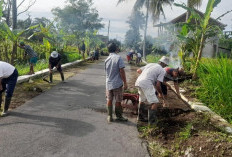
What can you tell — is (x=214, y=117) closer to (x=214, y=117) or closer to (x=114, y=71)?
(x=214, y=117)

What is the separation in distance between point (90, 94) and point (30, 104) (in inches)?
95.5

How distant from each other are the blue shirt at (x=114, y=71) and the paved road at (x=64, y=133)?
0.90 metres

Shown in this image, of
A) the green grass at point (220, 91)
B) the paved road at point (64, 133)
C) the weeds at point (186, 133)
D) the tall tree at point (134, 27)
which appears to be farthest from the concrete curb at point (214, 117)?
the tall tree at point (134, 27)

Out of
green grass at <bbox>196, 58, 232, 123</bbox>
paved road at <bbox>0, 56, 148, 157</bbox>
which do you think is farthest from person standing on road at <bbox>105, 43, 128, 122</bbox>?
green grass at <bbox>196, 58, 232, 123</bbox>

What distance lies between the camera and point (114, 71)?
573cm

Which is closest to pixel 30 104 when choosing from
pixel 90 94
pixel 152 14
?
pixel 90 94

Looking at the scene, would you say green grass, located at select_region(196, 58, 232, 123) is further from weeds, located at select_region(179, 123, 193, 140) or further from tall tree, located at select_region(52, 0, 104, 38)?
tall tree, located at select_region(52, 0, 104, 38)

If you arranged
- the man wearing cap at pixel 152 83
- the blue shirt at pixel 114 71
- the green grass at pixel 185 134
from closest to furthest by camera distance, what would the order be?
the green grass at pixel 185 134 < the man wearing cap at pixel 152 83 < the blue shirt at pixel 114 71

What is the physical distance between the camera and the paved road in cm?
410

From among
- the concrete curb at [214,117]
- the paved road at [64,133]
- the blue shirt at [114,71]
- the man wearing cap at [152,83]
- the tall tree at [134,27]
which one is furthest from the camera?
the tall tree at [134,27]

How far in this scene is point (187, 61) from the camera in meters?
13.6

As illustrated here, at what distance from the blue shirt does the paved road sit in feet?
2.96

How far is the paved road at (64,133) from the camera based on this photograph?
4102 millimetres

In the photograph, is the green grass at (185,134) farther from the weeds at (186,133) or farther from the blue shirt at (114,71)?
the blue shirt at (114,71)
